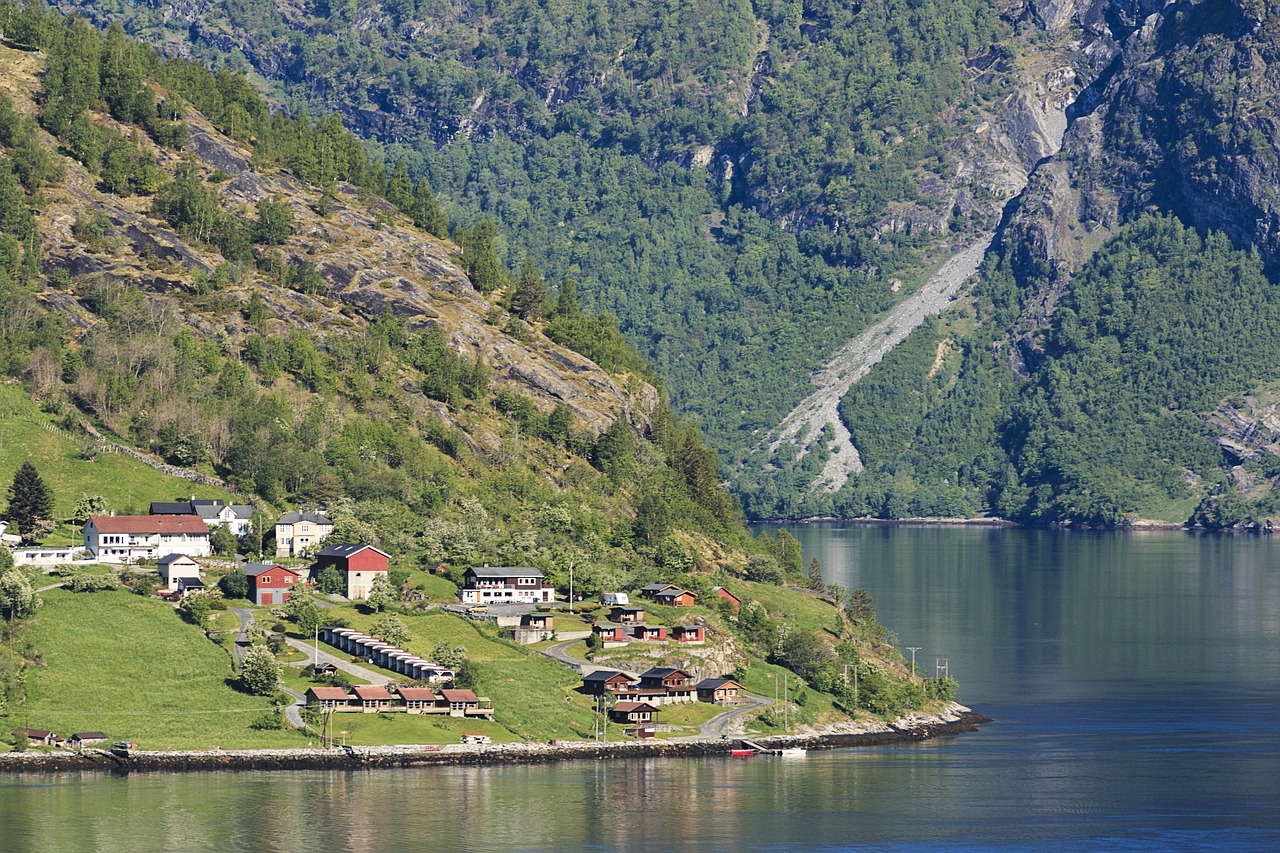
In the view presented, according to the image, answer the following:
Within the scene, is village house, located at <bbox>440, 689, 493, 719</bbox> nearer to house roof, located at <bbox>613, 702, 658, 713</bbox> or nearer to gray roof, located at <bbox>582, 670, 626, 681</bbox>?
house roof, located at <bbox>613, 702, 658, 713</bbox>

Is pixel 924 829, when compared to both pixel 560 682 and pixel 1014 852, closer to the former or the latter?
pixel 1014 852

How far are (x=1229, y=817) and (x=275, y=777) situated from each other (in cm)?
6856

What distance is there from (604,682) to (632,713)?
4.18 metres

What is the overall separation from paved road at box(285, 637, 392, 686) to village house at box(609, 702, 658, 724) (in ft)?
59.8

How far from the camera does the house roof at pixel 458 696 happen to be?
186 metres

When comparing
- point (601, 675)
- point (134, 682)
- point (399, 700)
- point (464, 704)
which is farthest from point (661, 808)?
point (134, 682)

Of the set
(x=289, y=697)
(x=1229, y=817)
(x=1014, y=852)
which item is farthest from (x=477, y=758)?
(x=1229, y=817)

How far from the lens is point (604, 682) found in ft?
635

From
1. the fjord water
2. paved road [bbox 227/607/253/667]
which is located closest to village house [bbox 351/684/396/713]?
paved road [bbox 227/607/253/667]

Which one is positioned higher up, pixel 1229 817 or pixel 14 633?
pixel 14 633

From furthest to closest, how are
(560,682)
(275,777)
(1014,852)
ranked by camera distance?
1. (560,682)
2. (275,777)
3. (1014,852)

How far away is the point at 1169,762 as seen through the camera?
196625mm

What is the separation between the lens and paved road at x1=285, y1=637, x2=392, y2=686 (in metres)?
187

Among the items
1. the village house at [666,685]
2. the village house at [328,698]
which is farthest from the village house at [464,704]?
the village house at [666,685]
